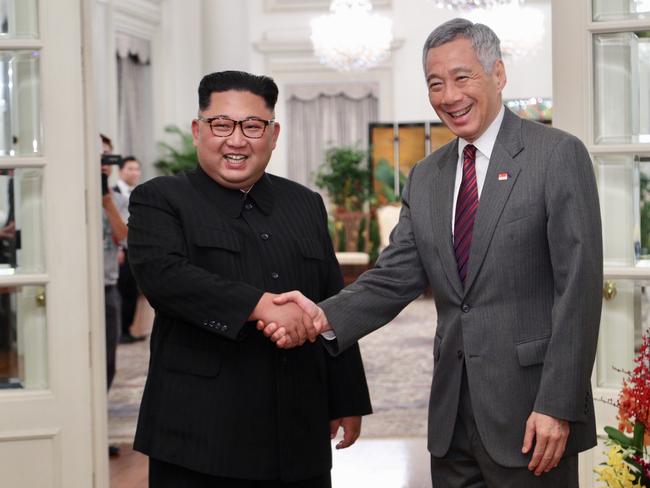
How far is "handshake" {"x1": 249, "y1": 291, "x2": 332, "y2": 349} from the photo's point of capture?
7.18 ft

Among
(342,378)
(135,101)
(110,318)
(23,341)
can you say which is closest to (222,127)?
(342,378)

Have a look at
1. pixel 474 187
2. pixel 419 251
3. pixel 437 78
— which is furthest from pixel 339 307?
pixel 437 78

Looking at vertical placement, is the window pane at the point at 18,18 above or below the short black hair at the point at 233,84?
above

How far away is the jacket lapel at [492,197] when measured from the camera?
218 cm

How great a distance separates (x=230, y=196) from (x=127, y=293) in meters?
5.99

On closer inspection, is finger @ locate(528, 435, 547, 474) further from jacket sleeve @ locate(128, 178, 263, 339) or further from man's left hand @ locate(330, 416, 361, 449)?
jacket sleeve @ locate(128, 178, 263, 339)

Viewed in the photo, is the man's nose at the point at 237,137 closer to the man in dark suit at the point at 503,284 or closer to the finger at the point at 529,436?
the man in dark suit at the point at 503,284

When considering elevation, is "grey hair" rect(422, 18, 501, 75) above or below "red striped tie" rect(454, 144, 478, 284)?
above

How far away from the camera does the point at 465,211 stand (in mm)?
2264

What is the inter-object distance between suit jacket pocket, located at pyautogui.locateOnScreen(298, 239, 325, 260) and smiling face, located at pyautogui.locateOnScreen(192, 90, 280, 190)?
8.0 inches

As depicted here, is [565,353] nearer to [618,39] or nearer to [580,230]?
[580,230]

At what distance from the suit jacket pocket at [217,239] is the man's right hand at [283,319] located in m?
0.14

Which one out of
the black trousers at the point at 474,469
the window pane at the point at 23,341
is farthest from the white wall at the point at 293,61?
the black trousers at the point at 474,469

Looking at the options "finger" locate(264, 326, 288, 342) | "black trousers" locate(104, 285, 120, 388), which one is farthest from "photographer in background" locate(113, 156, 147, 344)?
"finger" locate(264, 326, 288, 342)
